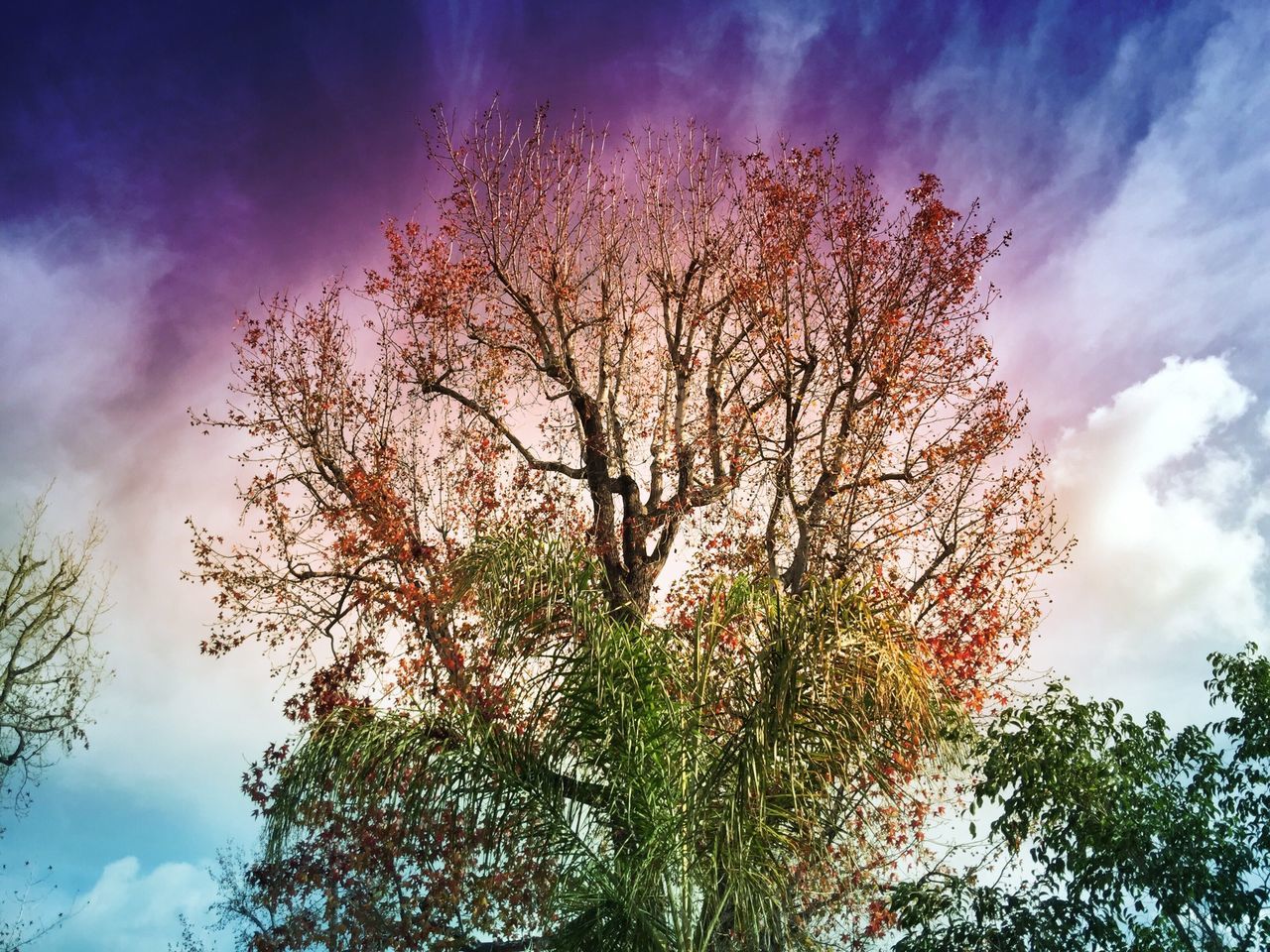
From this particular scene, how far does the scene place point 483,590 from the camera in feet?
24.2

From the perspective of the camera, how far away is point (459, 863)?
32.7 ft

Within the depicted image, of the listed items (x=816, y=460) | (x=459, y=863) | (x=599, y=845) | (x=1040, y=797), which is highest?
(x=816, y=460)

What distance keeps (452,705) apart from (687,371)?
250 inches

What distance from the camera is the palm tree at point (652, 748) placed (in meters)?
6.38

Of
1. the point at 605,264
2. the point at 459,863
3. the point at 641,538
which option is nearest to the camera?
the point at 459,863

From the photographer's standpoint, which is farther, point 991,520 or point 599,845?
point 991,520

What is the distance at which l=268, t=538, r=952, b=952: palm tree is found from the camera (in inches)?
251

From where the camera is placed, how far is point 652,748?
266 inches

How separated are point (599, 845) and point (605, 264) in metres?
7.75

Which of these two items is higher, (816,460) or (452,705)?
(816,460)

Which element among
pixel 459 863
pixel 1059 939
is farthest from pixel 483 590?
pixel 1059 939

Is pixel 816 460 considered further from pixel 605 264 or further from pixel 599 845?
pixel 599 845

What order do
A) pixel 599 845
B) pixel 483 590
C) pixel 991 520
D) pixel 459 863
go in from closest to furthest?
pixel 599 845 → pixel 483 590 → pixel 459 863 → pixel 991 520

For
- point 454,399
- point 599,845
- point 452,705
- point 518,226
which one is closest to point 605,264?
point 518,226
